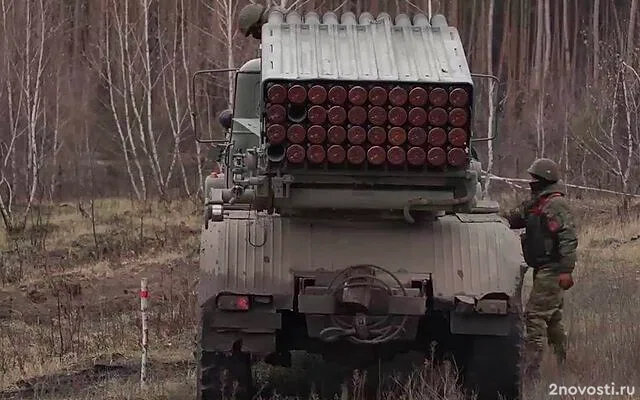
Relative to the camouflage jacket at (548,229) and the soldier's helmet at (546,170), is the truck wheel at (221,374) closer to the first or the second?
the camouflage jacket at (548,229)

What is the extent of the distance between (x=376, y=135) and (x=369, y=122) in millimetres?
84

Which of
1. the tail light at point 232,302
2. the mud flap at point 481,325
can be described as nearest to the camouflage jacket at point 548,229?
the mud flap at point 481,325


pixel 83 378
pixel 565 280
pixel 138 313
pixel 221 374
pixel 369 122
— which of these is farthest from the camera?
pixel 138 313

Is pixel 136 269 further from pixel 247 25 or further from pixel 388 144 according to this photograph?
pixel 388 144

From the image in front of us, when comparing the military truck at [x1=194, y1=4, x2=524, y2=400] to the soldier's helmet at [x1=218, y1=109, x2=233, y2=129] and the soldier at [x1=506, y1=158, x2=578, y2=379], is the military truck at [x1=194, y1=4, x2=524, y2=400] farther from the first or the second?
the soldier's helmet at [x1=218, y1=109, x2=233, y2=129]

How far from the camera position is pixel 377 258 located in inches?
269

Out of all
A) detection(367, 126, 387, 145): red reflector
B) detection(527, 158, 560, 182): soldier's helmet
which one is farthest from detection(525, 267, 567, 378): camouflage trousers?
detection(367, 126, 387, 145): red reflector

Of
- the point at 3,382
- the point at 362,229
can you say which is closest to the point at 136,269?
the point at 3,382

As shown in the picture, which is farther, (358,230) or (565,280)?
(565,280)

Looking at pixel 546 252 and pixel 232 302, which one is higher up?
pixel 546 252

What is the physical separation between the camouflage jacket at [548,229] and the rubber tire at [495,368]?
1.12m

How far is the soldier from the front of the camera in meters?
7.78

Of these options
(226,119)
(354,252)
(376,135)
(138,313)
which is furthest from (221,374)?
(138,313)

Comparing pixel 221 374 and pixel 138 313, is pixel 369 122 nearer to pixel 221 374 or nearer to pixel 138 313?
pixel 221 374
